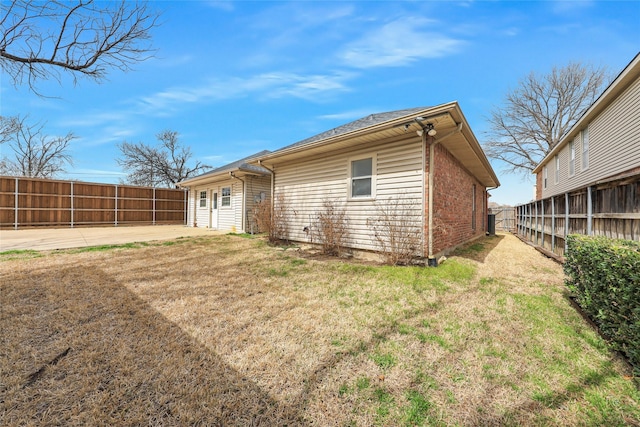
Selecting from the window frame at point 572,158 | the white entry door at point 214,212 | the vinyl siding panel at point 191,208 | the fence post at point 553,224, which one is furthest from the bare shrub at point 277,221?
the window frame at point 572,158

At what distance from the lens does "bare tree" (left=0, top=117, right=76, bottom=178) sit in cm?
2373

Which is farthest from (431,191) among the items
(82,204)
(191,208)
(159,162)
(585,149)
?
(159,162)

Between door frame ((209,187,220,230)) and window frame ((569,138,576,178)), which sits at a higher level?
window frame ((569,138,576,178))

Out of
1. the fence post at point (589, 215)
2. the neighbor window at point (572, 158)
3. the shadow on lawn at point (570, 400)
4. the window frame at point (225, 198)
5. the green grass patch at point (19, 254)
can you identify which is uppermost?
the neighbor window at point (572, 158)

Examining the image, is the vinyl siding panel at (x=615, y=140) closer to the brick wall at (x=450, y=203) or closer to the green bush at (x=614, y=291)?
the brick wall at (x=450, y=203)

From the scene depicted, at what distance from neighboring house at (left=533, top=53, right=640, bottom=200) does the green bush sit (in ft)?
6.74

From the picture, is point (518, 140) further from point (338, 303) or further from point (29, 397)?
point (29, 397)

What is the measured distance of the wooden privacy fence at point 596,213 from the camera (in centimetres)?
410

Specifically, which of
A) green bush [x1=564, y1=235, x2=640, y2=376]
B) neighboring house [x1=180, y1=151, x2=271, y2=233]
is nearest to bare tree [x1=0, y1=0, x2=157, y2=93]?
neighboring house [x1=180, y1=151, x2=271, y2=233]

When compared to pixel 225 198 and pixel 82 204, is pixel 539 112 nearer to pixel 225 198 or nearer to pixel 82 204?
pixel 225 198

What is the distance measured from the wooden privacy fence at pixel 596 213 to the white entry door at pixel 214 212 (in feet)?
47.8

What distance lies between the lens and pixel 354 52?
679cm

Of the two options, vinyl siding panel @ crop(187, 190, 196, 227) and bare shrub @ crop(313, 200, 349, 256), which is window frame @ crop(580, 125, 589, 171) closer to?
bare shrub @ crop(313, 200, 349, 256)

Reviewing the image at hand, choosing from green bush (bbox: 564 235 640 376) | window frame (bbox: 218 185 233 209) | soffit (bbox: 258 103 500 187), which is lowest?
green bush (bbox: 564 235 640 376)
